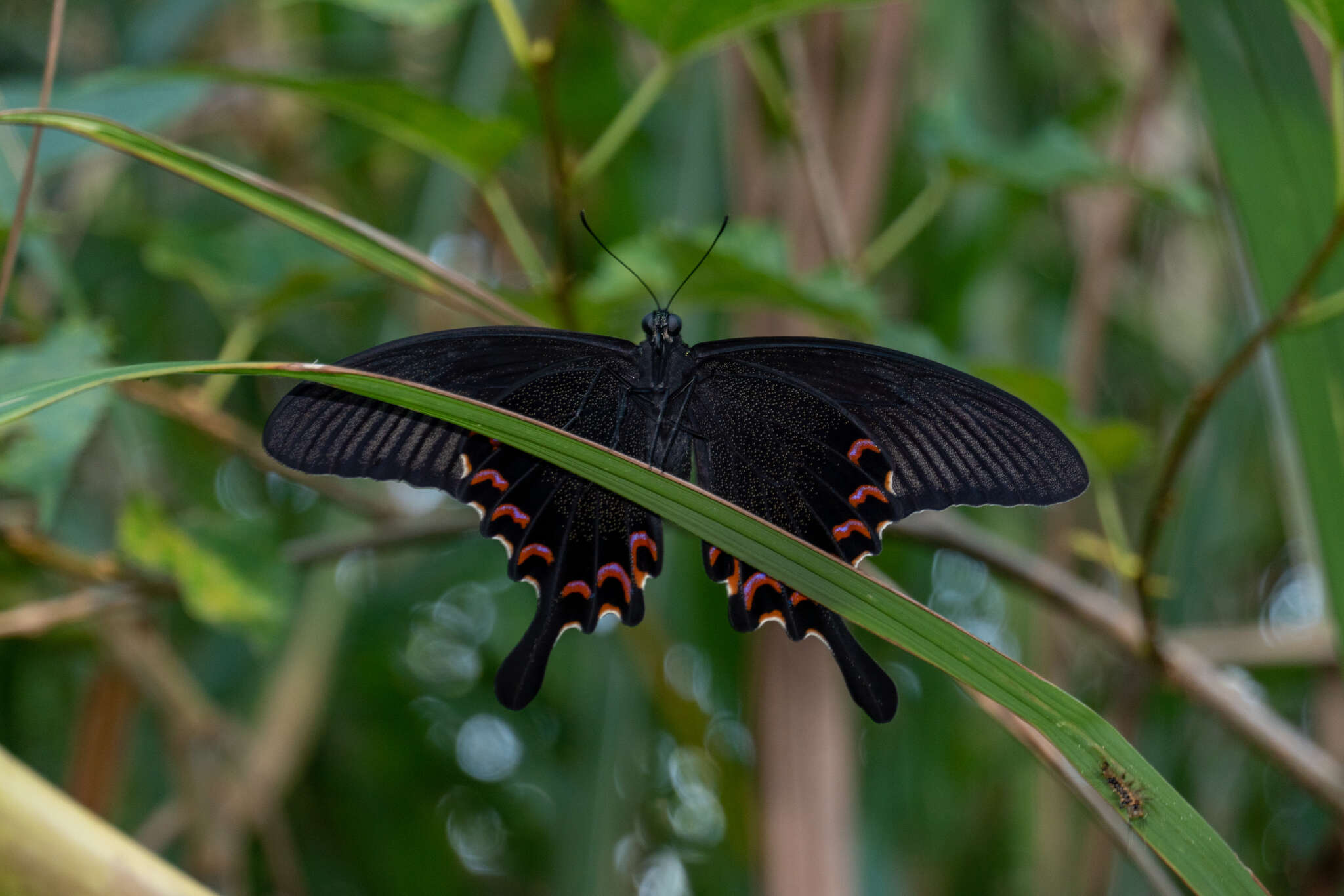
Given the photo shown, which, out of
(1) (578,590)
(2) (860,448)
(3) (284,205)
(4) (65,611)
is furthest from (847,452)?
(4) (65,611)

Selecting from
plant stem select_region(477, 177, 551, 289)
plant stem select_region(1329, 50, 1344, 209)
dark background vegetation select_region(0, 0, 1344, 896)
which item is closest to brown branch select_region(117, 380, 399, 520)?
dark background vegetation select_region(0, 0, 1344, 896)

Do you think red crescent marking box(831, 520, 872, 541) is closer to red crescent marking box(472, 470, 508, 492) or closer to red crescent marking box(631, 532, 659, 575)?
red crescent marking box(631, 532, 659, 575)

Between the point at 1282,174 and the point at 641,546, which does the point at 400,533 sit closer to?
the point at 641,546

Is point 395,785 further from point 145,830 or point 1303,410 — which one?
point 1303,410

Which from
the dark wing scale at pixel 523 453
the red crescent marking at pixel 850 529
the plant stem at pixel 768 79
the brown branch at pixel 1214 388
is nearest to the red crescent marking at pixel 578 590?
the dark wing scale at pixel 523 453

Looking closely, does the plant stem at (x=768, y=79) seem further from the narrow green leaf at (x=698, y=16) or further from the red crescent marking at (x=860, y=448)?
the red crescent marking at (x=860, y=448)

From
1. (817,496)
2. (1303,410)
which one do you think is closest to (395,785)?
(817,496)
